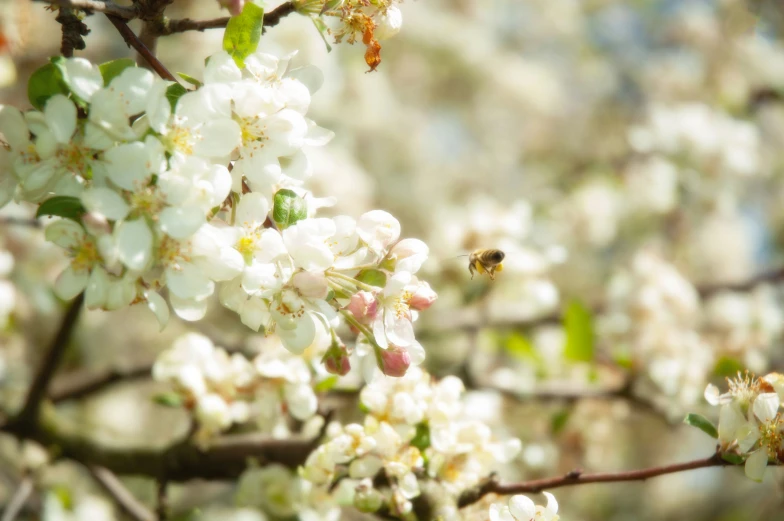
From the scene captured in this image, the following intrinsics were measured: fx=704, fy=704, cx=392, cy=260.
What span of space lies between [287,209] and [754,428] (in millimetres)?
718

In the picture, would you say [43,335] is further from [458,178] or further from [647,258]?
[458,178]

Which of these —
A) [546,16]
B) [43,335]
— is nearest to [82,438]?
[43,335]

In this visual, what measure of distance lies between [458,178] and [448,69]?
828mm

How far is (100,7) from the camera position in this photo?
0.85m

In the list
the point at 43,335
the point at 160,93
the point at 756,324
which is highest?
the point at 160,93

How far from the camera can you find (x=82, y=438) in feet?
5.09

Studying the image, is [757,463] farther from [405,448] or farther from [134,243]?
[134,243]

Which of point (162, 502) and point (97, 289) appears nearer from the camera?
point (97, 289)

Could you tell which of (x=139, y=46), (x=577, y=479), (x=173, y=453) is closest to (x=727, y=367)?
(x=577, y=479)

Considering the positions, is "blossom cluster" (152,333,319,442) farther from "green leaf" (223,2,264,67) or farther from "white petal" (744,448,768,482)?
"white petal" (744,448,768,482)

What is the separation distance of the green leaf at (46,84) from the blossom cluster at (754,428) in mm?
976

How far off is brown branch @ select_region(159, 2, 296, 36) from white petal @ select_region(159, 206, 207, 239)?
0.96ft

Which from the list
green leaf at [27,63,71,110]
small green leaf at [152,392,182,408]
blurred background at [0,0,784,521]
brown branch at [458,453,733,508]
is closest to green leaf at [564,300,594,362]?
blurred background at [0,0,784,521]

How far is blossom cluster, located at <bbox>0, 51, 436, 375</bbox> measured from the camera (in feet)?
2.54
